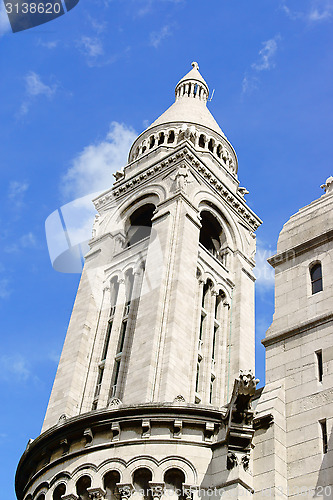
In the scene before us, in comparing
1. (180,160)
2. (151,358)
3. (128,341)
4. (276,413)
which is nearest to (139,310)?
(128,341)

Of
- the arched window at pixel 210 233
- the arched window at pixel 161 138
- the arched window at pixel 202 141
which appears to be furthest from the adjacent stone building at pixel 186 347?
the arched window at pixel 161 138

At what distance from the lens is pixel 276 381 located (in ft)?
86.7

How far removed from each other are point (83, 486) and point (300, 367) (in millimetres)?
8794

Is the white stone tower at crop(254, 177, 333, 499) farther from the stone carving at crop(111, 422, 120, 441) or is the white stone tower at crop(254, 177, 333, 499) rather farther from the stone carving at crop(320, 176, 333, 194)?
the stone carving at crop(111, 422, 120, 441)

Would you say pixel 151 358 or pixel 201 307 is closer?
pixel 151 358

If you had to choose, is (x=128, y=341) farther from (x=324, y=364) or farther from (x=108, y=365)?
(x=324, y=364)

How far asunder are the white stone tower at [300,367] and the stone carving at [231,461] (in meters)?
0.66

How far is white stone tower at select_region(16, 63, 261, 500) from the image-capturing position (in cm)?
2659

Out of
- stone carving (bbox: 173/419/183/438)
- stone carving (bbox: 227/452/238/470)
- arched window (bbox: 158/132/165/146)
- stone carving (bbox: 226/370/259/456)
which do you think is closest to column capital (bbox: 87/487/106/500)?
stone carving (bbox: 173/419/183/438)

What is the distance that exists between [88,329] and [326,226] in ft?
78.0

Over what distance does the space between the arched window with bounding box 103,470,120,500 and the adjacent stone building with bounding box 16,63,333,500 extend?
0.16ft

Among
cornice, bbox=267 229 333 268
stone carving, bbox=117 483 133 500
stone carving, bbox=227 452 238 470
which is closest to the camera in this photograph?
stone carving, bbox=227 452 238 470

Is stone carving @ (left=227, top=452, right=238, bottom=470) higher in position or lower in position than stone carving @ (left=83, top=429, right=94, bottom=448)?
lower

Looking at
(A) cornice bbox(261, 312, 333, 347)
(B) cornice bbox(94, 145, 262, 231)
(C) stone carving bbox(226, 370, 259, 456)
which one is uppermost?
(B) cornice bbox(94, 145, 262, 231)
